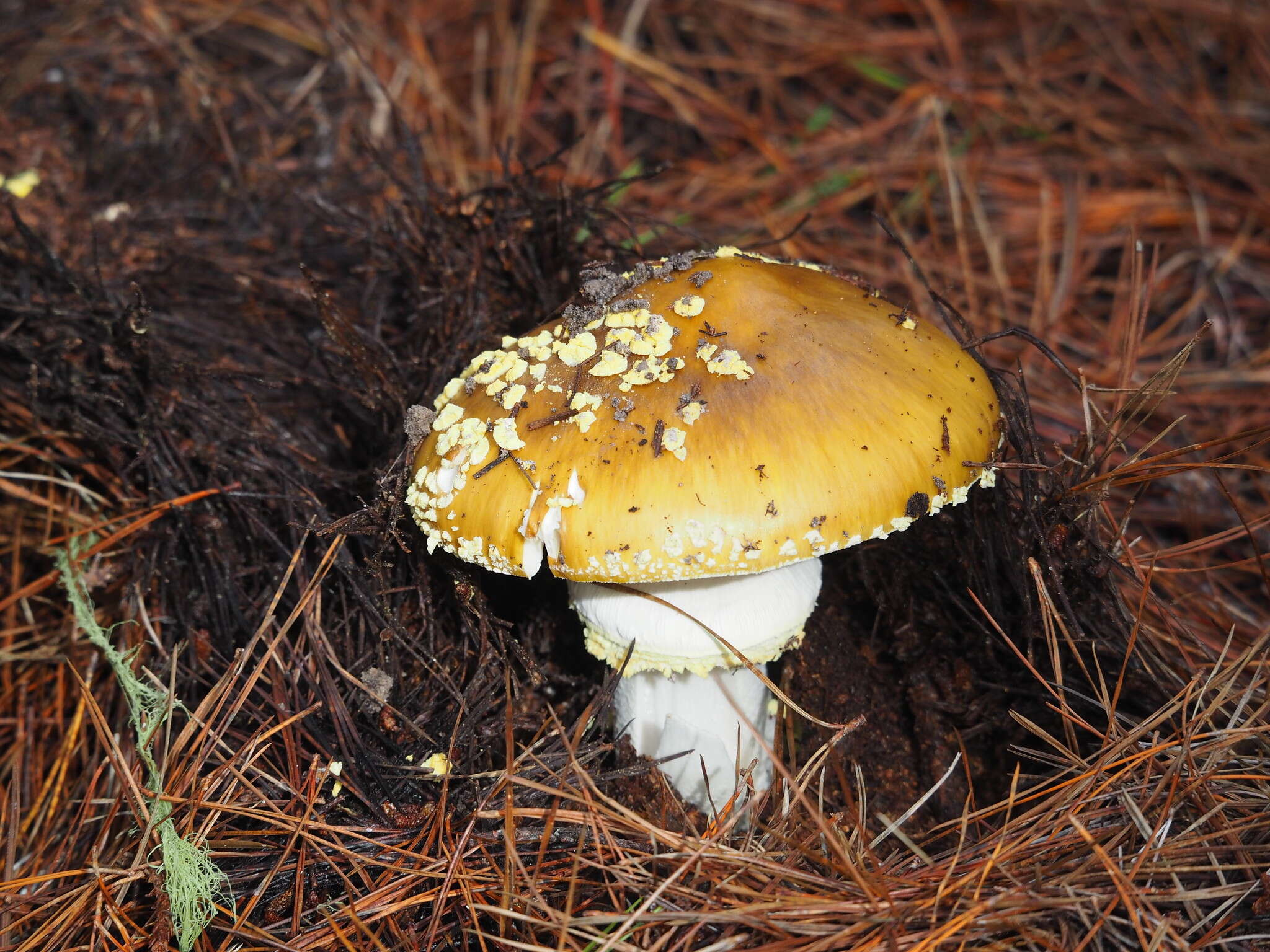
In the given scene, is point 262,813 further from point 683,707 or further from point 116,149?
point 116,149

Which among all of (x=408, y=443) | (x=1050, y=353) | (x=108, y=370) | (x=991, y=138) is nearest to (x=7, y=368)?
(x=108, y=370)

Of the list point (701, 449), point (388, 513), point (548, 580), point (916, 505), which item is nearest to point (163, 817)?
point (388, 513)

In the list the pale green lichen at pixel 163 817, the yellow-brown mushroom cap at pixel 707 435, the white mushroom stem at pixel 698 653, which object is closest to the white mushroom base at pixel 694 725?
the white mushroom stem at pixel 698 653

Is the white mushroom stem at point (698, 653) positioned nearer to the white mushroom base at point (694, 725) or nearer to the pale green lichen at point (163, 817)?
the white mushroom base at point (694, 725)

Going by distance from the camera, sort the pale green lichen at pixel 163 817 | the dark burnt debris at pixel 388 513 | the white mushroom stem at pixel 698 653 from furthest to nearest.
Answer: the dark burnt debris at pixel 388 513 < the white mushroom stem at pixel 698 653 < the pale green lichen at pixel 163 817

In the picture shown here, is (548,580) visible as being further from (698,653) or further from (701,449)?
(701,449)

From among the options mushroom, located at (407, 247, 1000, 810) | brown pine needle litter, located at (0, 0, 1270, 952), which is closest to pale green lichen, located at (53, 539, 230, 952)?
brown pine needle litter, located at (0, 0, 1270, 952)
